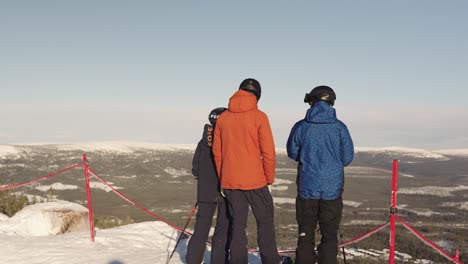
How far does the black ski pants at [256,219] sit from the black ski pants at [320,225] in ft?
1.07

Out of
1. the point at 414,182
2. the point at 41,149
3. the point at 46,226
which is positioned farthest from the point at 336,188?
the point at 41,149

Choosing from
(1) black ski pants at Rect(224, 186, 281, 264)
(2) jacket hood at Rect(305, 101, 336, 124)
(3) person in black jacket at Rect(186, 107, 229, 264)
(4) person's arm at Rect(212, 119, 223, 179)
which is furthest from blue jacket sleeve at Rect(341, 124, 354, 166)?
(3) person in black jacket at Rect(186, 107, 229, 264)

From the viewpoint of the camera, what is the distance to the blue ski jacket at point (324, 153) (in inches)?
192

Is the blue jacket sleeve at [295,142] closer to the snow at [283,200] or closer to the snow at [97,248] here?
the snow at [97,248]

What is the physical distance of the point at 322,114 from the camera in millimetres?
4934

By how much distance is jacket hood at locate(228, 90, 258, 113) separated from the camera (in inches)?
193

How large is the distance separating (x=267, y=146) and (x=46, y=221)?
253 inches

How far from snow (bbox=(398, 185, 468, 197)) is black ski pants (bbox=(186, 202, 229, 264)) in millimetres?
75923

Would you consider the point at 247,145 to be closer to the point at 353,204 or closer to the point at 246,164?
the point at 246,164

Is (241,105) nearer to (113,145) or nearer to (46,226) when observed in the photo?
(46,226)

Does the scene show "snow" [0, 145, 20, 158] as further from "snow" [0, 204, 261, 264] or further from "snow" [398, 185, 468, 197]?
"snow" [0, 204, 261, 264]

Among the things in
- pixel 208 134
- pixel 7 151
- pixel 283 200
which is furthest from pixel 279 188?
pixel 208 134

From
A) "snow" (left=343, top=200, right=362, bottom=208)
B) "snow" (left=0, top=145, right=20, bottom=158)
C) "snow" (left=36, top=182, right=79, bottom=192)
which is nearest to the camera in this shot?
"snow" (left=36, top=182, right=79, bottom=192)

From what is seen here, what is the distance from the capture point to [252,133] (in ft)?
15.9
